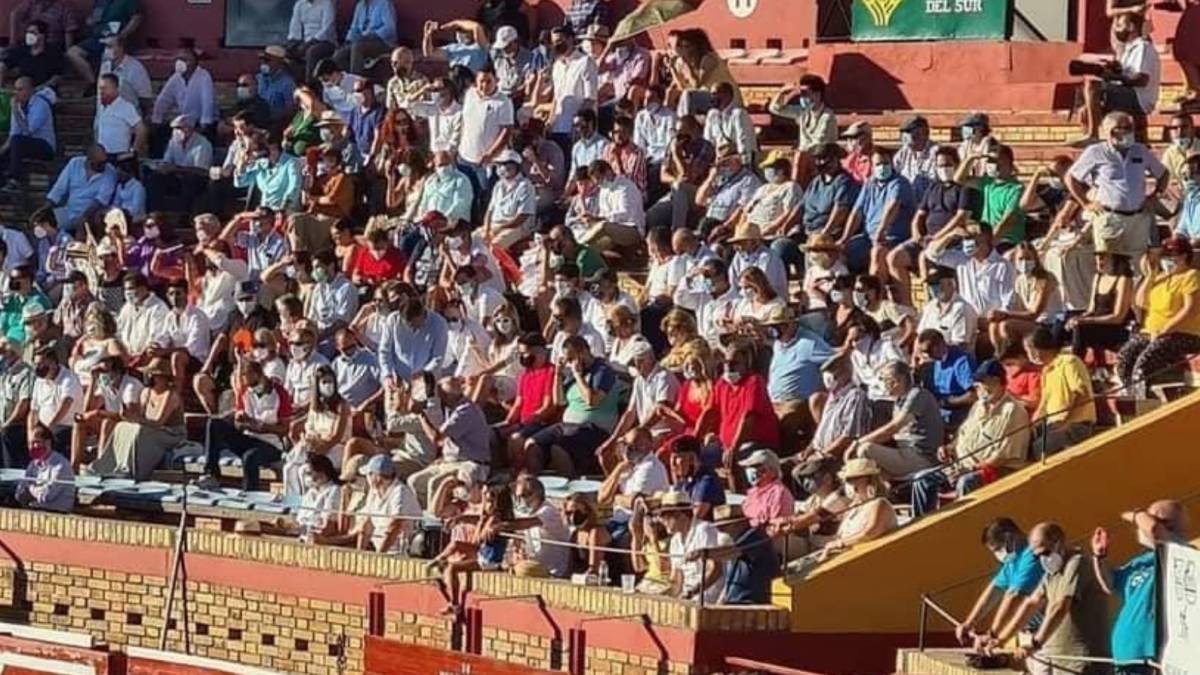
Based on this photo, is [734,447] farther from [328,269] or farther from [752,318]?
[328,269]

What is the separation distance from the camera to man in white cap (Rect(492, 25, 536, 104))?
31.5 meters

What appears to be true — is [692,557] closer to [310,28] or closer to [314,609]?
[314,609]

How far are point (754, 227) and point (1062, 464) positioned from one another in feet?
14.7

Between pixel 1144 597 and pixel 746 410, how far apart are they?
5.53 m

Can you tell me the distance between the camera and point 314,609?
2577 cm

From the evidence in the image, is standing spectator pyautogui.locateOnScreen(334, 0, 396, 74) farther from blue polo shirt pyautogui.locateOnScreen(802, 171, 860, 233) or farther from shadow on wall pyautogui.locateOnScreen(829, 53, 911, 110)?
blue polo shirt pyautogui.locateOnScreen(802, 171, 860, 233)

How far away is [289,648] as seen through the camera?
1022 inches

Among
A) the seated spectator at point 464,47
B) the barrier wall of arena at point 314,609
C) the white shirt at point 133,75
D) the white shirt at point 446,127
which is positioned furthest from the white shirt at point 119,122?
the barrier wall of arena at point 314,609

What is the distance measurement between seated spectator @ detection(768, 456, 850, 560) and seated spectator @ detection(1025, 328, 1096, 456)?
51.5 inches

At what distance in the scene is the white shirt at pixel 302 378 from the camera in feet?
91.4

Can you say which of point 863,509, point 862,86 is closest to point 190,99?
point 862,86

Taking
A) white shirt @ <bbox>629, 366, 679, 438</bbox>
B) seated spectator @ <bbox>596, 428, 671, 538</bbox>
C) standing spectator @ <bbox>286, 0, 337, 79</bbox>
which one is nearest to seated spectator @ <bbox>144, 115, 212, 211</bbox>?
standing spectator @ <bbox>286, 0, 337, 79</bbox>

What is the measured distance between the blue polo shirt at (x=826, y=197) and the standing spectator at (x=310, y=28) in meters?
8.31

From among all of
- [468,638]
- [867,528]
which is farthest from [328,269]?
[867,528]
